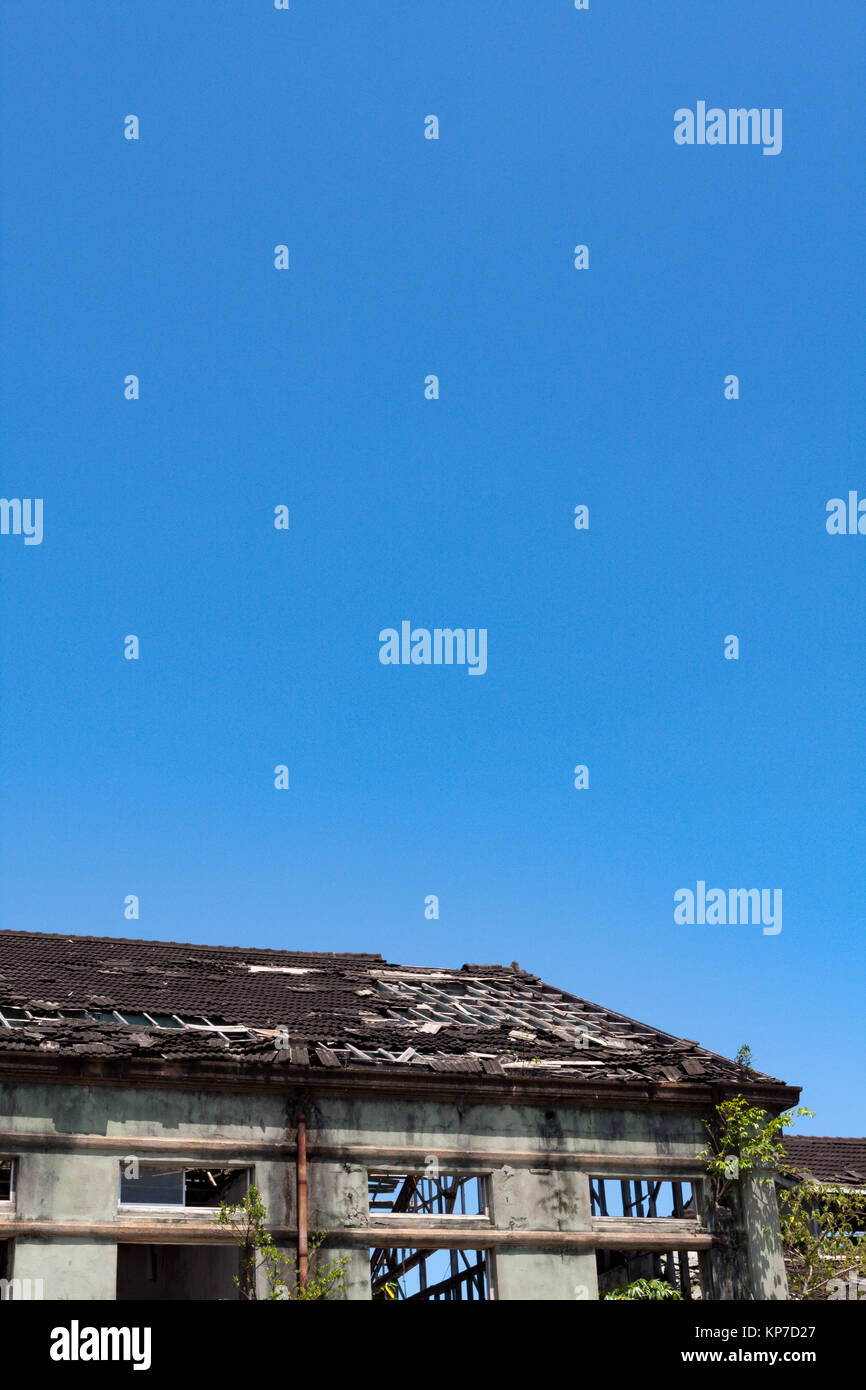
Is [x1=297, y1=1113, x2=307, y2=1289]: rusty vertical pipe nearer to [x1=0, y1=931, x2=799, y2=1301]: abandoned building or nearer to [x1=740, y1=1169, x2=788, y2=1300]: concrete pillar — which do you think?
[x1=0, y1=931, x2=799, y2=1301]: abandoned building

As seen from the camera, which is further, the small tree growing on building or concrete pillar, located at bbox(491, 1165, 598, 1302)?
the small tree growing on building

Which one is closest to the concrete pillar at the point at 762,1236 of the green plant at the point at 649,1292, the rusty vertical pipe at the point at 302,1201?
the green plant at the point at 649,1292

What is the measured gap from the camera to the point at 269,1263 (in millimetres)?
20562

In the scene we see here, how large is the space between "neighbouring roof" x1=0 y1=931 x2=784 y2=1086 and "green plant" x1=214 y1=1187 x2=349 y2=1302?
218cm

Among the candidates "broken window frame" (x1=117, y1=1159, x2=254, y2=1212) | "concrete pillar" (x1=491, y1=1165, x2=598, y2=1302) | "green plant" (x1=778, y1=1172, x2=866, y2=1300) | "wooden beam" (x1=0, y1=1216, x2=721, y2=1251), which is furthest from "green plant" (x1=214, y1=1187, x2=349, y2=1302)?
"green plant" (x1=778, y1=1172, x2=866, y2=1300)

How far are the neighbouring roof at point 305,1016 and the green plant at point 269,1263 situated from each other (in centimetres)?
218

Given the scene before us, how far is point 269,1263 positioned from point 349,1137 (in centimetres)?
227

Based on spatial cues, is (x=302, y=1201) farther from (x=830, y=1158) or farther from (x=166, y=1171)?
(x=830, y=1158)

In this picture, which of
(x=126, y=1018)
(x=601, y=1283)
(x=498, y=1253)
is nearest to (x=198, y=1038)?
(x=126, y=1018)

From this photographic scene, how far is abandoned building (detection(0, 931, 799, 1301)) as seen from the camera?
2064cm
